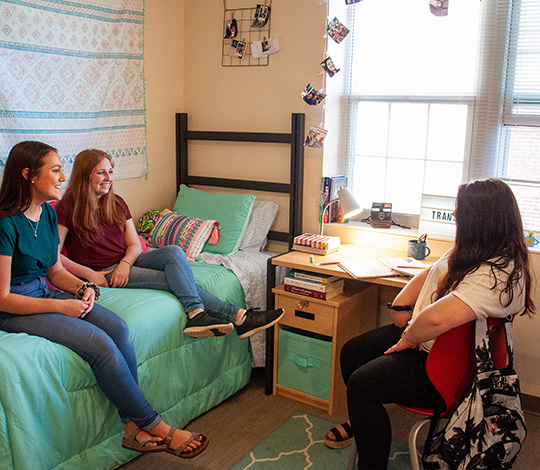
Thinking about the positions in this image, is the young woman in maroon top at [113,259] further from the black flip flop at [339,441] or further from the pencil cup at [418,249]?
the pencil cup at [418,249]

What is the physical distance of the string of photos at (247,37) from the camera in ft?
10.3

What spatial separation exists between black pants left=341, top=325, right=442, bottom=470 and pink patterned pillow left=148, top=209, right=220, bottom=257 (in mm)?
1338

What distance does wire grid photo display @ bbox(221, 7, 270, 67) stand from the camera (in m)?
3.19

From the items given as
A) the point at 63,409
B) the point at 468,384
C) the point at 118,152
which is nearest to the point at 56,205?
the point at 118,152

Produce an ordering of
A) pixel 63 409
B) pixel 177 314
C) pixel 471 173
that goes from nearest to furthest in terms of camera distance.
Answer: pixel 63 409 < pixel 177 314 < pixel 471 173

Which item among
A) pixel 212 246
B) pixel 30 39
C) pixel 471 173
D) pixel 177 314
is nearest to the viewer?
pixel 177 314

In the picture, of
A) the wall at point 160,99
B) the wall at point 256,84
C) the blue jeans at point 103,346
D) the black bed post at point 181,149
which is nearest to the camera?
the blue jeans at point 103,346

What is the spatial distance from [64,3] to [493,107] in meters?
2.08

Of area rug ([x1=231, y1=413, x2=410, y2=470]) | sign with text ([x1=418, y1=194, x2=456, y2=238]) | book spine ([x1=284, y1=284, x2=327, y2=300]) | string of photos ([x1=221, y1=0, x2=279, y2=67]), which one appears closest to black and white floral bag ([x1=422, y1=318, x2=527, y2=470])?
area rug ([x1=231, y1=413, x2=410, y2=470])

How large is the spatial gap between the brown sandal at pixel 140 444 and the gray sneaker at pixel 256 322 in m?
0.60

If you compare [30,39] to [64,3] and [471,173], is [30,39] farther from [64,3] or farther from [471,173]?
[471,173]

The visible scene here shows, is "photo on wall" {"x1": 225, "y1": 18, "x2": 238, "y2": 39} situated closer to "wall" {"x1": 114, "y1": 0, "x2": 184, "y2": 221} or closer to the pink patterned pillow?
"wall" {"x1": 114, "y1": 0, "x2": 184, "y2": 221}

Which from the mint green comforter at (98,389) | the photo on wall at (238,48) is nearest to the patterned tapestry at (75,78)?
the photo on wall at (238,48)

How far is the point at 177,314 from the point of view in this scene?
8.09 ft
